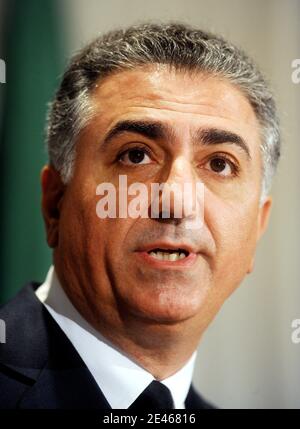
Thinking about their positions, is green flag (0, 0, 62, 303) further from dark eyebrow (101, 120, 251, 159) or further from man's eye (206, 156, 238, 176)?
man's eye (206, 156, 238, 176)

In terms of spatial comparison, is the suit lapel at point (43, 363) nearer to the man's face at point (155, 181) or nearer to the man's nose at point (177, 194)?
the man's face at point (155, 181)

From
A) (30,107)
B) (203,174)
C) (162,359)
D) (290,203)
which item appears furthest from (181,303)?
(30,107)

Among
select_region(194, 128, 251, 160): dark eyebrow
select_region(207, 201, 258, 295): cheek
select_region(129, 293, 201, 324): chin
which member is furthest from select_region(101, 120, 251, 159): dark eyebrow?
select_region(129, 293, 201, 324): chin

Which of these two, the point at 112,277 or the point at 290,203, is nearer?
the point at 112,277

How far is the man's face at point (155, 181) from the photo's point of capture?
47.9 inches

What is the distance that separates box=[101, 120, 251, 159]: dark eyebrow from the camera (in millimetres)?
1229

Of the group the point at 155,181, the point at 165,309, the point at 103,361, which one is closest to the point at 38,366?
the point at 103,361

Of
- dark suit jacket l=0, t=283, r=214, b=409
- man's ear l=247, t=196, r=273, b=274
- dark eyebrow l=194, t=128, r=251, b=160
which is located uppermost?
dark eyebrow l=194, t=128, r=251, b=160

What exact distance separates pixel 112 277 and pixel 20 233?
0.31m

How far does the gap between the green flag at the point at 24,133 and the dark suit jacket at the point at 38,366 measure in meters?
0.14

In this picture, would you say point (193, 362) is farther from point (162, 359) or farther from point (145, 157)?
point (145, 157)

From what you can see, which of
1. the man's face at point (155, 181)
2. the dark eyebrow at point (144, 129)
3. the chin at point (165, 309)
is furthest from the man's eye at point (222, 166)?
the chin at point (165, 309)

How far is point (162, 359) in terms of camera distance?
128 centimetres
